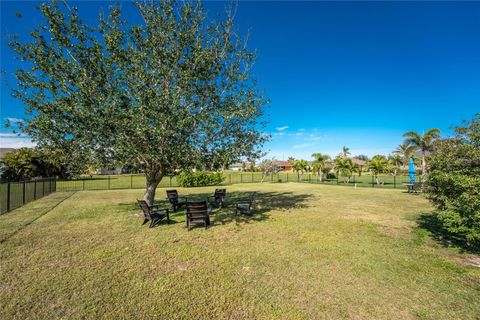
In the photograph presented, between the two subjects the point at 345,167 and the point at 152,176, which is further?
the point at 345,167

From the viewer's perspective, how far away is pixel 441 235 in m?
6.84

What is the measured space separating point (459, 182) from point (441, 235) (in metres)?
2.74

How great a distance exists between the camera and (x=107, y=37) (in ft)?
24.1

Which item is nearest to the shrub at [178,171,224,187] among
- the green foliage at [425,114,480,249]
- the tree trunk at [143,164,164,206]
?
the tree trunk at [143,164,164,206]

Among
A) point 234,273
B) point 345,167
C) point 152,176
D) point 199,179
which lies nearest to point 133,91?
point 152,176

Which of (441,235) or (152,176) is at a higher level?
(152,176)

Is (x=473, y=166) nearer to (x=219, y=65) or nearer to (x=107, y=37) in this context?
(x=219, y=65)

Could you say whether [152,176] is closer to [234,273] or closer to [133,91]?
[133,91]

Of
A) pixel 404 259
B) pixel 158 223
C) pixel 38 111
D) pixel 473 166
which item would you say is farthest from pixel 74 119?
pixel 473 166

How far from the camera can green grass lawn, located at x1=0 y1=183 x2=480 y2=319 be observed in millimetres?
3295

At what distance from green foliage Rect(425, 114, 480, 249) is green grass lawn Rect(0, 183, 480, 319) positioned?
31.5 inches

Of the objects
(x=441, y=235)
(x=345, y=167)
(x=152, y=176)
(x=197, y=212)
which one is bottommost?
(x=441, y=235)

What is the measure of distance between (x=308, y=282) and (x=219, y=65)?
793 cm

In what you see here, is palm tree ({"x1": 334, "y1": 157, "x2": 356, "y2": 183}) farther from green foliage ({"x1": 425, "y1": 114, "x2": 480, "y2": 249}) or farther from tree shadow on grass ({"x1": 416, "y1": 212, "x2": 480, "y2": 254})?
green foliage ({"x1": 425, "y1": 114, "x2": 480, "y2": 249})
